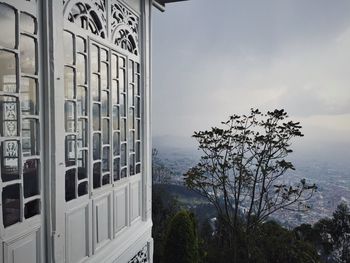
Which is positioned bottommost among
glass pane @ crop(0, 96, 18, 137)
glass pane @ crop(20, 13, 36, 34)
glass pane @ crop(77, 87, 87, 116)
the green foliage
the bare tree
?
the green foliage

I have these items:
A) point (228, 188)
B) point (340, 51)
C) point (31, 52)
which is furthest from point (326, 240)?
point (31, 52)

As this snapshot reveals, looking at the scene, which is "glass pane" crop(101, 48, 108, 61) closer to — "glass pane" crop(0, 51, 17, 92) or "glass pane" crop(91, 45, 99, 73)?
"glass pane" crop(91, 45, 99, 73)

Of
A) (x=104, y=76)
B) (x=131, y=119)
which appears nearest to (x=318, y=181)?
(x=131, y=119)

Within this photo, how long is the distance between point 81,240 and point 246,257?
11.2ft

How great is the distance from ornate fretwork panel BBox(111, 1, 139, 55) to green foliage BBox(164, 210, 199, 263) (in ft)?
8.31

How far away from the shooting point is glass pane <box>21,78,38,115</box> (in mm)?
→ 1529

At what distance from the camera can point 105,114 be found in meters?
2.34

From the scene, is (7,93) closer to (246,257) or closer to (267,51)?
(246,257)

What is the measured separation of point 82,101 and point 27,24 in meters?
0.61

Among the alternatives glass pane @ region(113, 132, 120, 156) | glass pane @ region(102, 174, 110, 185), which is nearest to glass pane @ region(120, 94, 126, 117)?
glass pane @ region(113, 132, 120, 156)

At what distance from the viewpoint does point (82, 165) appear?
2.07 meters

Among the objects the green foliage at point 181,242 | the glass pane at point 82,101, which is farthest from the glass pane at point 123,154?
the green foliage at point 181,242

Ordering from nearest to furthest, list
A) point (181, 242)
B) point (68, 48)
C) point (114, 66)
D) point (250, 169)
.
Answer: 1. point (68, 48)
2. point (114, 66)
3. point (181, 242)
4. point (250, 169)

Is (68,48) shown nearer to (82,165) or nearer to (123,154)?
(82,165)
